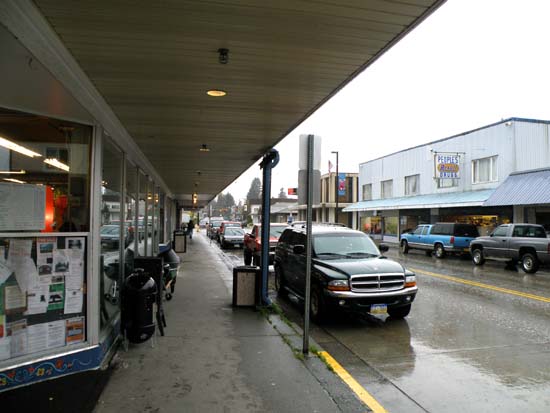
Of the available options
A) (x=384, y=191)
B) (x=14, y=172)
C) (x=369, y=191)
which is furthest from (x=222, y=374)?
(x=369, y=191)

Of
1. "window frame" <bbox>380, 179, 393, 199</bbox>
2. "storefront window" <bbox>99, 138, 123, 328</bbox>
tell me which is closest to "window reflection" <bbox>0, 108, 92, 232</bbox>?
"storefront window" <bbox>99, 138, 123, 328</bbox>

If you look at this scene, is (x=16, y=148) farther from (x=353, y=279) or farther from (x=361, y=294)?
(x=361, y=294)

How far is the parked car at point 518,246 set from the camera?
16.0m

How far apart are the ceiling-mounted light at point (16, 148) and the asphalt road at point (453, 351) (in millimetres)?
4652

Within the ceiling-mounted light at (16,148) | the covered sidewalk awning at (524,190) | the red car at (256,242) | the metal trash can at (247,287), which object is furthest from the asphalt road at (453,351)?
the covered sidewalk awning at (524,190)

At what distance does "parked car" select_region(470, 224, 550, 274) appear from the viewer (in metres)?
16.0

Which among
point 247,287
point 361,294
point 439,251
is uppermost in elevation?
point 361,294

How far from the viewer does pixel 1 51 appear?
3428mm

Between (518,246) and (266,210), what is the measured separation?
41.1 ft

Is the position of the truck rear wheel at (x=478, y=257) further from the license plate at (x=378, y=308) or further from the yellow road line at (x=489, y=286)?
the license plate at (x=378, y=308)

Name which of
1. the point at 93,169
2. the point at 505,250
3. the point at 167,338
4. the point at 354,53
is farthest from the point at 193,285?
the point at 505,250

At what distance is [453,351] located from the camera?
6.46 metres

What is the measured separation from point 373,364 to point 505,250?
1401cm

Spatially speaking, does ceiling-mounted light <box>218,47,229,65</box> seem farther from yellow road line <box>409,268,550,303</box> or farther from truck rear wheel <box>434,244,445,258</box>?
truck rear wheel <box>434,244,445,258</box>
